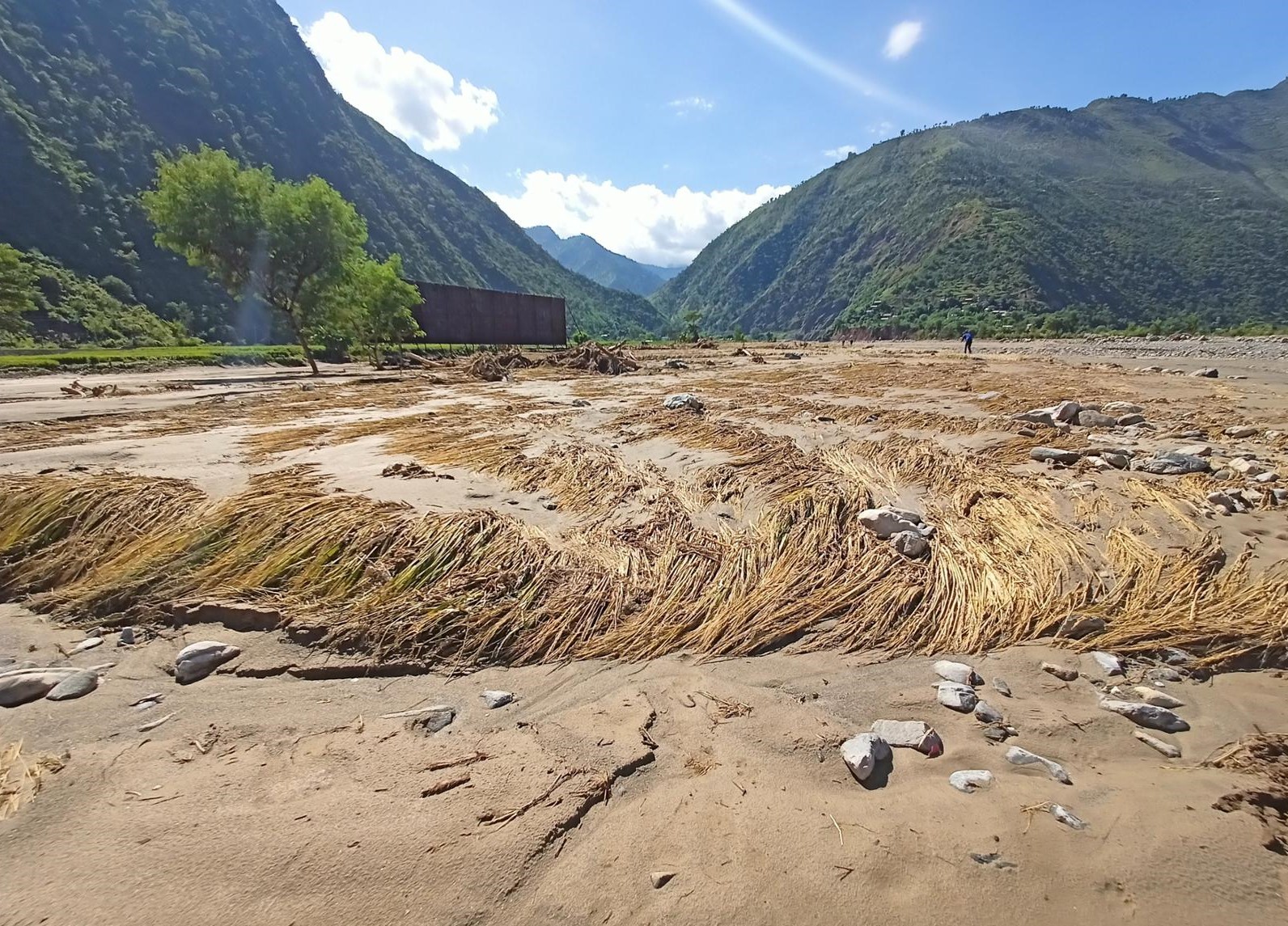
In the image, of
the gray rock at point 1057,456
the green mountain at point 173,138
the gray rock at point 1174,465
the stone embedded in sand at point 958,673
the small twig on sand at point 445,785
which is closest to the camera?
the small twig on sand at point 445,785

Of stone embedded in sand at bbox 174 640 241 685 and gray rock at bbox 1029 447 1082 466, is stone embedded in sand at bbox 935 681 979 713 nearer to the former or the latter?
stone embedded in sand at bbox 174 640 241 685

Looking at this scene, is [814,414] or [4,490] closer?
[4,490]

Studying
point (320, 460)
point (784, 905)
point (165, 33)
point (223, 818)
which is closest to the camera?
point (784, 905)

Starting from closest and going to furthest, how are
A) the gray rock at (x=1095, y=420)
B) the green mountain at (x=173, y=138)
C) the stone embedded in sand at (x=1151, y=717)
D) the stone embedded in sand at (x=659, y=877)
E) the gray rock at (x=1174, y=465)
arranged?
the stone embedded in sand at (x=659, y=877)
the stone embedded in sand at (x=1151, y=717)
the gray rock at (x=1174, y=465)
the gray rock at (x=1095, y=420)
the green mountain at (x=173, y=138)

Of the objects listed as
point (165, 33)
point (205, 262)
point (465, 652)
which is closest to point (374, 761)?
point (465, 652)

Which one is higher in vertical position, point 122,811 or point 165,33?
point 165,33

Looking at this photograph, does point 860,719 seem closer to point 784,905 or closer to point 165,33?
point 784,905

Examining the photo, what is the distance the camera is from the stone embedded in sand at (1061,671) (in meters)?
2.79

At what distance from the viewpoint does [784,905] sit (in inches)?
64.6

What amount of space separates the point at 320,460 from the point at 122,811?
463 centimetres

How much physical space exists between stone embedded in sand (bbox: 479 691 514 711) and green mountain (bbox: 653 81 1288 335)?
236 ft

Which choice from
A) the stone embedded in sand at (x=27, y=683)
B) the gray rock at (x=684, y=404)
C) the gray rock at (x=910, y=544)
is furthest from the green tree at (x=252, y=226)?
the gray rock at (x=910, y=544)

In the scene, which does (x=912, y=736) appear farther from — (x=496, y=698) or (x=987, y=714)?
(x=496, y=698)

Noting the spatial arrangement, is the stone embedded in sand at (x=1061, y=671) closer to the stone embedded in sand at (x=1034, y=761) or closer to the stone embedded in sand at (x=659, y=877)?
the stone embedded in sand at (x=1034, y=761)
